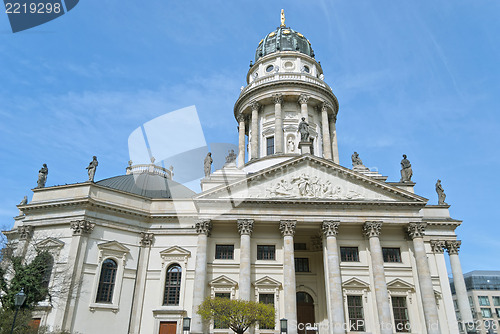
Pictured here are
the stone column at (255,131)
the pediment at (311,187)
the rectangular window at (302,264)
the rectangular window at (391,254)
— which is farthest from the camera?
the stone column at (255,131)

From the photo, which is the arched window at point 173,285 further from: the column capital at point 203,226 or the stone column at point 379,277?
the stone column at point 379,277

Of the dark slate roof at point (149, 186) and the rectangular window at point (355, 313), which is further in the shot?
the dark slate roof at point (149, 186)

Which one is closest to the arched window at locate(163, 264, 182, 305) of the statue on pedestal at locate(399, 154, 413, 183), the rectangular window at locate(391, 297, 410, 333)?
the rectangular window at locate(391, 297, 410, 333)

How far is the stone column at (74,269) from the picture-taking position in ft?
87.7

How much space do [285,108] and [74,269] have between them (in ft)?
90.8

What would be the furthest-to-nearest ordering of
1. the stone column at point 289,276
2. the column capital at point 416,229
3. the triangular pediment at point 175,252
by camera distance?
the triangular pediment at point 175,252 < the column capital at point 416,229 < the stone column at point 289,276

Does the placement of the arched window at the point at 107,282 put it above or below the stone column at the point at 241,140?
below

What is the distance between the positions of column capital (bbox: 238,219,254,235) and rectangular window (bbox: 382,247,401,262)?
1119 centimetres

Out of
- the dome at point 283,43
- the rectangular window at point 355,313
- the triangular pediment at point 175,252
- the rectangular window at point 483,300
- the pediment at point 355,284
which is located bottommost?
the rectangular window at point 355,313

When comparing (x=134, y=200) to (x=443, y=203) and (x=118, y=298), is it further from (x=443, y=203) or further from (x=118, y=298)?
(x=443, y=203)

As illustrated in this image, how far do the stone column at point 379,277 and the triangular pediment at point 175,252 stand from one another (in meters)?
14.6

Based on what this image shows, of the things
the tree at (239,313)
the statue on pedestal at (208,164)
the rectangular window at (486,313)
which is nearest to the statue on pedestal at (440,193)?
the tree at (239,313)

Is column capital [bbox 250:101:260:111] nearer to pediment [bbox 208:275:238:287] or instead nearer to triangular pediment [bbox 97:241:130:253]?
pediment [bbox 208:275:238:287]

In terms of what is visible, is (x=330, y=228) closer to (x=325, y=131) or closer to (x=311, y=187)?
(x=311, y=187)
